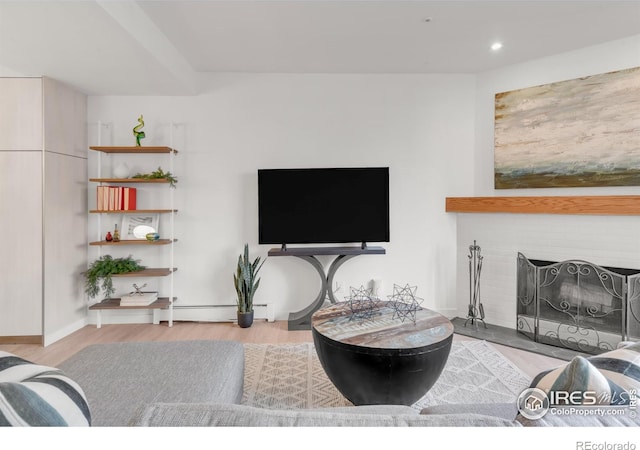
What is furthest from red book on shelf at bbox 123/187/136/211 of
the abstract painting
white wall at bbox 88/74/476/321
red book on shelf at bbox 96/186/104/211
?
the abstract painting

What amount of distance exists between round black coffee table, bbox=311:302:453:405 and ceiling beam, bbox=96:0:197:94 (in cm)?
236

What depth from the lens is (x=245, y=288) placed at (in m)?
3.27

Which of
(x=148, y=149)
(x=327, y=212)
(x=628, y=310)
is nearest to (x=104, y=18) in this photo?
(x=148, y=149)

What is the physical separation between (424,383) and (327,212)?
1.94m

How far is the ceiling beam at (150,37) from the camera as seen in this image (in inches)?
81.1

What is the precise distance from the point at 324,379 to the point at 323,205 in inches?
64.9

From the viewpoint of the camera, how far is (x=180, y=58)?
9.93ft

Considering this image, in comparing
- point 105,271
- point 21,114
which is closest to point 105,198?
point 105,271

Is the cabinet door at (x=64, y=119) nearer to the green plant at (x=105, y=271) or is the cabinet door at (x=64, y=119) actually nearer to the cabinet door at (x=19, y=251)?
the cabinet door at (x=19, y=251)

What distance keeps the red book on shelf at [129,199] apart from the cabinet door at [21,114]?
0.77 metres

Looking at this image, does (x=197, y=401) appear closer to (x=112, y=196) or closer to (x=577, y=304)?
(x=112, y=196)
